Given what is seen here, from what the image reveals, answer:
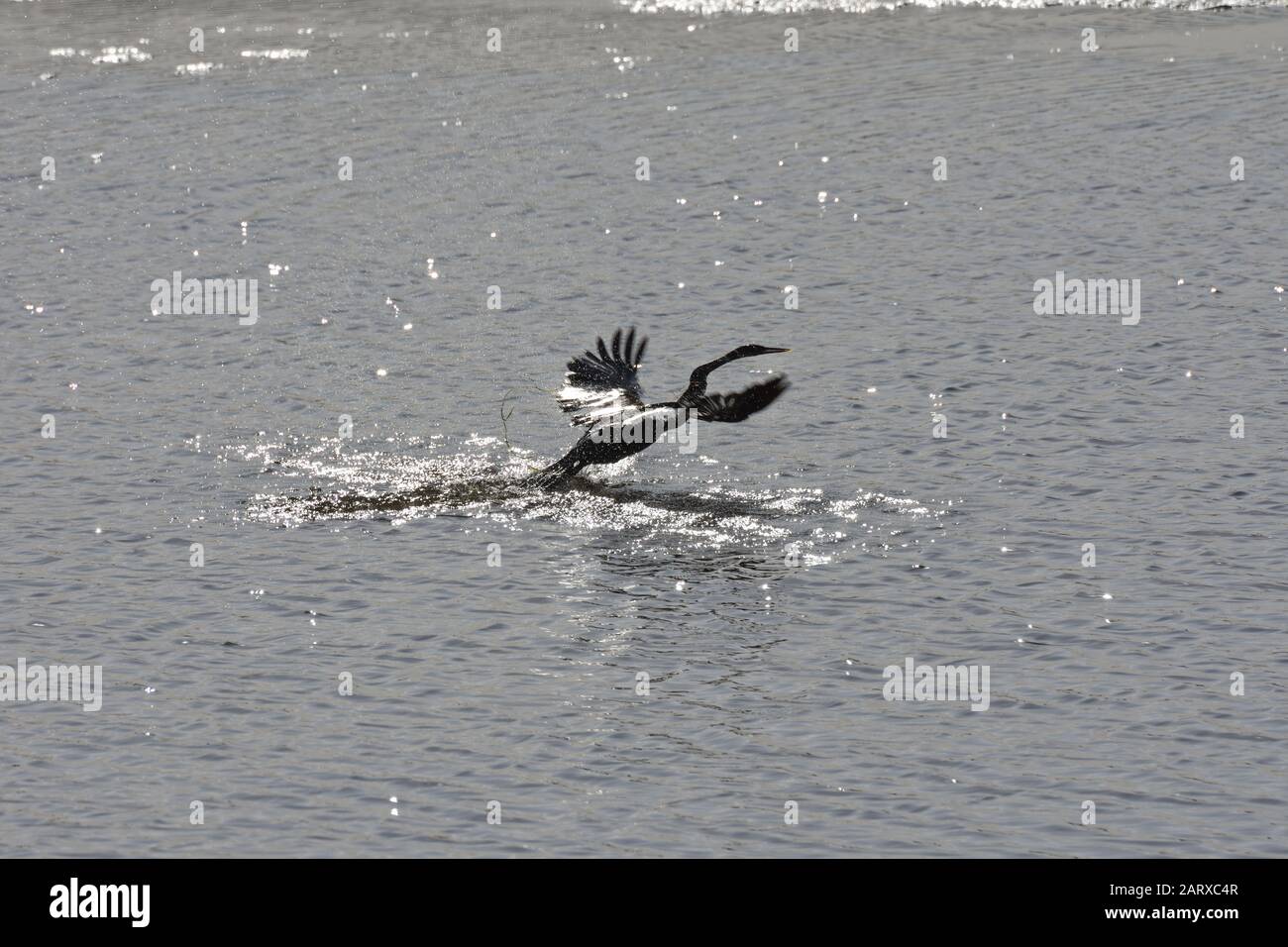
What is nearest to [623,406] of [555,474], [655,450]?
[555,474]

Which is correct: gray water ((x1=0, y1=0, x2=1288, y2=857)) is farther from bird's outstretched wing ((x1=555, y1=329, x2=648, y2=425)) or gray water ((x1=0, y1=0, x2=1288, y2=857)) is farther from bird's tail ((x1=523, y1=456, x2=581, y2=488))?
bird's outstretched wing ((x1=555, y1=329, x2=648, y2=425))

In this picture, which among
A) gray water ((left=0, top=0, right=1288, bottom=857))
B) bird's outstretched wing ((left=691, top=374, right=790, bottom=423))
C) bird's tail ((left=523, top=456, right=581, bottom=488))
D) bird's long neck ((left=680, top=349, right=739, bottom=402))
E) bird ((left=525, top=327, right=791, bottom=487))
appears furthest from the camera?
bird's tail ((left=523, top=456, right=581, bottom=488))

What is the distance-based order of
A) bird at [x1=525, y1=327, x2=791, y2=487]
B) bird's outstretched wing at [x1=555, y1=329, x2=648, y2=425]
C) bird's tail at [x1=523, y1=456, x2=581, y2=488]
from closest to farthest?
1. bird at [x1=525, y1=327, x2=791, y2=487]
2. bird's tail at [x1=523, y1=456, x2=581, y2=488]
3. bird's outstretched wing at [x1=555, y1=329, x2=648, y2=425]

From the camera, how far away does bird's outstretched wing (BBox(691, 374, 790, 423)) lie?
2253cm

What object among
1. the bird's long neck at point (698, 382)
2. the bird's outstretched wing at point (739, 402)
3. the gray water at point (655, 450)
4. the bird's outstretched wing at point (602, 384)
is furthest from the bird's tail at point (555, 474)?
the bird's outstretched wing at point (739, 402)

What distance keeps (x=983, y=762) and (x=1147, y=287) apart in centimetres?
1741

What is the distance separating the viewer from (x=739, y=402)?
75.2 ft

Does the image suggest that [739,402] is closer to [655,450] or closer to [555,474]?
[555,474]

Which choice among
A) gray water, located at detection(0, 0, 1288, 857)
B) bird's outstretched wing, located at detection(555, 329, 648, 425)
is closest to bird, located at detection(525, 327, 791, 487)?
bird's outstretched wing, located at detection(555, 329, 648, 425)

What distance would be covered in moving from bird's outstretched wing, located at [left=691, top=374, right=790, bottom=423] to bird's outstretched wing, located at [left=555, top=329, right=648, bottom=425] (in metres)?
2.16

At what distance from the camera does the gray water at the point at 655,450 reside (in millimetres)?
17469

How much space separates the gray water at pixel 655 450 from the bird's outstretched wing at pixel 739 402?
146 cm

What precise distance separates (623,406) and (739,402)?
→ 303 cm
